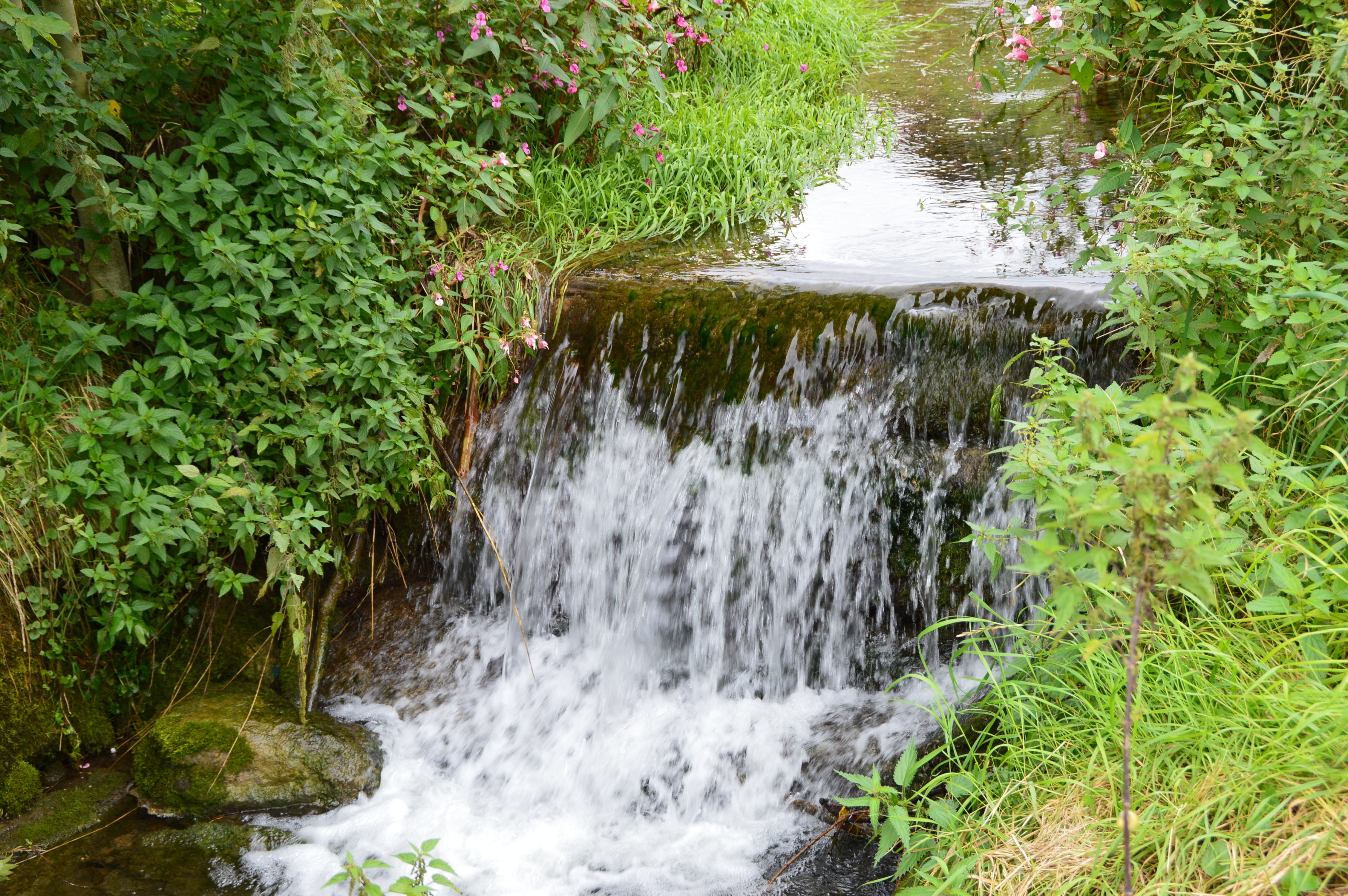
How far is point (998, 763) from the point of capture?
2.41m

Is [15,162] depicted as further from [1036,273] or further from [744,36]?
[744,36]

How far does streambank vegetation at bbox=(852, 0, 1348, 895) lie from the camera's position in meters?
1.71

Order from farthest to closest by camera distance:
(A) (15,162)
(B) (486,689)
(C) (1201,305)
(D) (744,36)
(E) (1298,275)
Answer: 1. (D) (744,36)
2. (B) (486,689)
3. (A) (15,162)
4. (C) (1201,305)
5. (E) (1298,275)

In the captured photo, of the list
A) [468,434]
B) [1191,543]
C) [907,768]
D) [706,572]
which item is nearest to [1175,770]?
[907,768]

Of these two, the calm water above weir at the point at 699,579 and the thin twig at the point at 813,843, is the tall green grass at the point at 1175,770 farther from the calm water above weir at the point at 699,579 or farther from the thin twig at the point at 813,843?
the calm water above weir at the point at 699,579

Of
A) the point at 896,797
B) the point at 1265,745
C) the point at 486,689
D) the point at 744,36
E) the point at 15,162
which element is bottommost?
the point at 486,689

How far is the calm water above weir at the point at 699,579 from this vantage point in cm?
293

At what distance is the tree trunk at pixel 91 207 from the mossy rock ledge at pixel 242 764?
160cm

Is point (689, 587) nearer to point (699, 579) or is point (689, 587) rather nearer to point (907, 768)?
point (699, 579)

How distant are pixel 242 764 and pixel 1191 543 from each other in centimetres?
308

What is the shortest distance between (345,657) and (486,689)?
0.64 metres

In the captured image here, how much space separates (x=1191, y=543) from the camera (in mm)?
1497

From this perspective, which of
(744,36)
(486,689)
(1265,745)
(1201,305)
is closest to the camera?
(1265,745)

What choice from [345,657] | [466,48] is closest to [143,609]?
[345,657]
